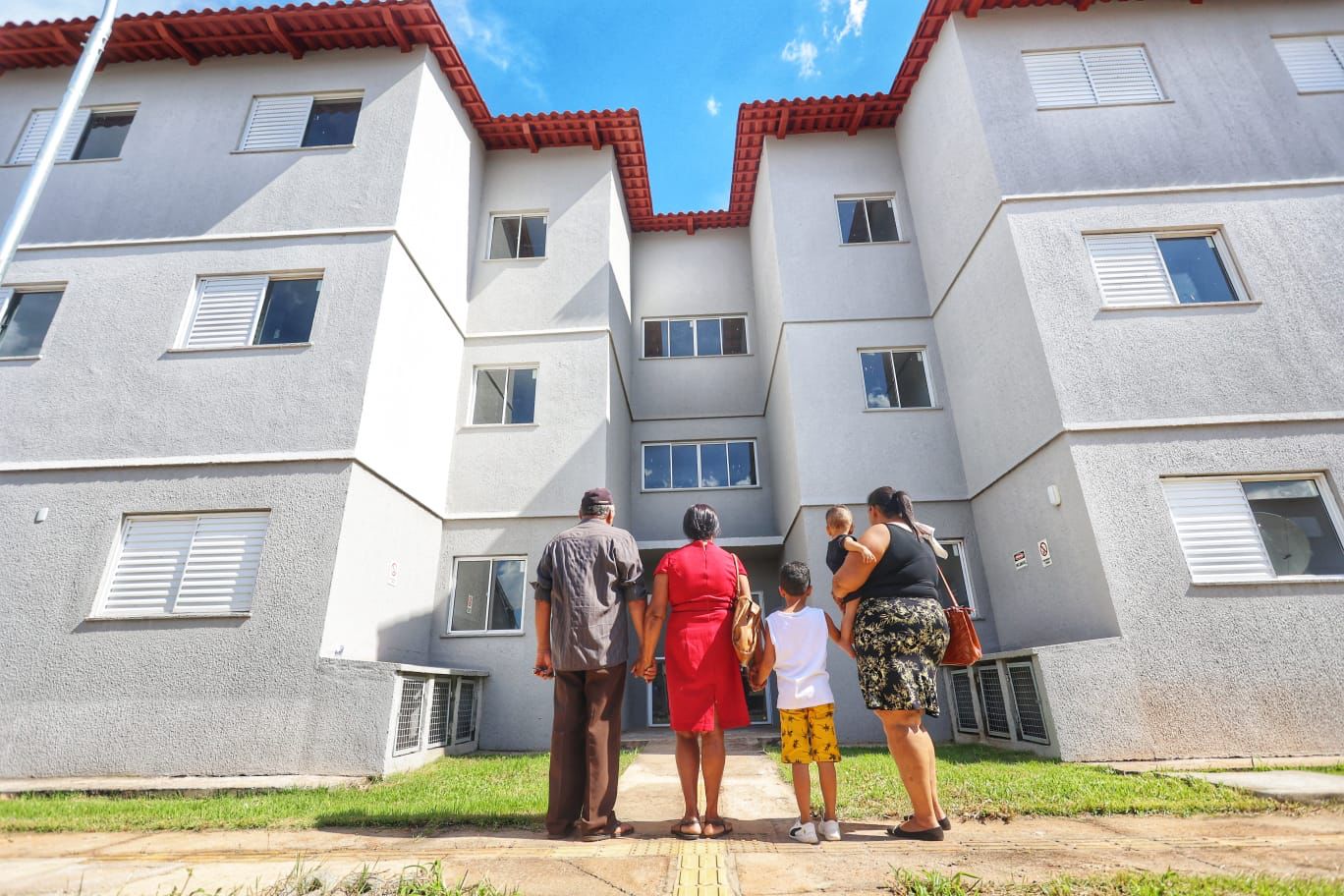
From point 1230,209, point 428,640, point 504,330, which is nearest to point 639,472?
point 504,330

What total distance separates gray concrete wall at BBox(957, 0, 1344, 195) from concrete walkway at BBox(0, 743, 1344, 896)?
7.86 metres

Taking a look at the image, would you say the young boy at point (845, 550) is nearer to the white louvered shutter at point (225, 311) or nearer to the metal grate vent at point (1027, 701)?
the metal grate vent at point (1027, 701)

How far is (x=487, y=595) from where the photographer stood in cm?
945

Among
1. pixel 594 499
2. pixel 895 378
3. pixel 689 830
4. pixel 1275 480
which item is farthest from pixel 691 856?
pixel 895 378

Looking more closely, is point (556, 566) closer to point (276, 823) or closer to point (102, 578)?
point (276, 823)

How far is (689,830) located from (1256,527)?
7.19 metres

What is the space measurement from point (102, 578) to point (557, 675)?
21.3 feet

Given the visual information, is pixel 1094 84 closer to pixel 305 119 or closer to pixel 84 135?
pixel 305 119

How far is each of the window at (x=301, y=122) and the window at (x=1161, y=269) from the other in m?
10.9

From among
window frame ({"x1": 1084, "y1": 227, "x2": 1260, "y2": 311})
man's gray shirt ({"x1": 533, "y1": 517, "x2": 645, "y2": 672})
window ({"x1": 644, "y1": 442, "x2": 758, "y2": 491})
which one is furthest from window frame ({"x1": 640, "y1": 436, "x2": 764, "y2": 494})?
man's gray shirt ({"x1": 533, "y1": 517, "x2": 645, "y2": 672})

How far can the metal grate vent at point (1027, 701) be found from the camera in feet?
20.9

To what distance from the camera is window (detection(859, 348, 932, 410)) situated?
409 inches

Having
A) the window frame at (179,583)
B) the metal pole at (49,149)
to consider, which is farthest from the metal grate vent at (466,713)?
the metal pole at (49,149)

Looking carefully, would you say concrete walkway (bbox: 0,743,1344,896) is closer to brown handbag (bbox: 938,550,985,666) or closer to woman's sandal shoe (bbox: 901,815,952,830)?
woman's sandal shoe (bbox: 901,815,952,830)
